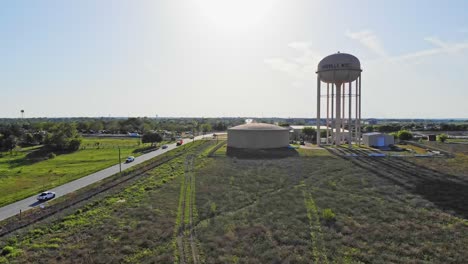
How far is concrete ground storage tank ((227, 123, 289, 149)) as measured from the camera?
2286 inches

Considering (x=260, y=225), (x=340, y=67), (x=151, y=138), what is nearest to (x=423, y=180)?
(x=260, y=225)

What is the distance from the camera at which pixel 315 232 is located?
19.4 metres

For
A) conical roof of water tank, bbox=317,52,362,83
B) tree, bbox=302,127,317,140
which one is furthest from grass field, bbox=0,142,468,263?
tree, bbox=302,127,317,140

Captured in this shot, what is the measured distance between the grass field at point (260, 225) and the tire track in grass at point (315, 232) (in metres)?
0.06

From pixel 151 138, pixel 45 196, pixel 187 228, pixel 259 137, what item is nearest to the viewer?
pixel 187 228

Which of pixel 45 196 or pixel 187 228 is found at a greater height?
pixel 187 228

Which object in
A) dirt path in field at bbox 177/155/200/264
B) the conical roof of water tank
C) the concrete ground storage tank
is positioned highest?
the conical roof of water tank

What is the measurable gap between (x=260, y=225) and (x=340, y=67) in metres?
40.9

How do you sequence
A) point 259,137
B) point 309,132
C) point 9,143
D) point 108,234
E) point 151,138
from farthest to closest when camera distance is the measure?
point 309,132
point 151,138
point 9,143
point 259,137
point 108,234

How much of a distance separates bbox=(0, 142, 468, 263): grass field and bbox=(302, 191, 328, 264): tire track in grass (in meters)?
0.06

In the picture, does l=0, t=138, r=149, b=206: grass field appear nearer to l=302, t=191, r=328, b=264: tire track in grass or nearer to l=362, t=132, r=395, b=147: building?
l=302, t=191, r=328, b=264: tire track in grass

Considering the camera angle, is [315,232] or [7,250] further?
[315,232]

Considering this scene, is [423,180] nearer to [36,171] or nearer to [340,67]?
[340,67]

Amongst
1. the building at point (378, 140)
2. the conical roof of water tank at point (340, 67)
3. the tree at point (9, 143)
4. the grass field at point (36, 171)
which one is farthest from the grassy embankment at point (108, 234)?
the tree at point (9, 143)
